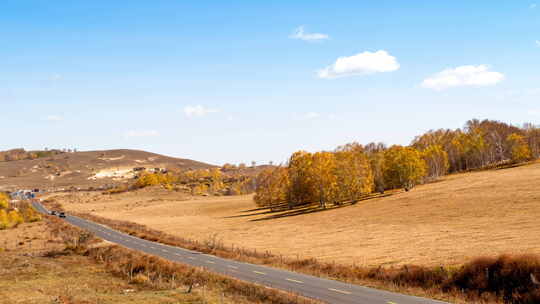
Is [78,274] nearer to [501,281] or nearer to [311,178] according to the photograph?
[501,281]

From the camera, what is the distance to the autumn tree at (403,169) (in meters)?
124

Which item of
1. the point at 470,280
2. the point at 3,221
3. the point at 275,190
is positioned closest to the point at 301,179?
the point at 275,190

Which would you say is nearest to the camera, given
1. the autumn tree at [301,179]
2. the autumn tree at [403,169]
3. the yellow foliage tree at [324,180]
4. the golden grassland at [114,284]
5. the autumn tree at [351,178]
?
the golden grassland at [114,284]

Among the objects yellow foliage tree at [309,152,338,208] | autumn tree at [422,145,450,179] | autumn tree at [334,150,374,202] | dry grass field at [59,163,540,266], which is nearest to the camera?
dry grass field at [59,163,540,266]

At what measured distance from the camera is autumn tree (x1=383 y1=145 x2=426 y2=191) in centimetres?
12406

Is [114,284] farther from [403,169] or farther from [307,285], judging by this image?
[403,169]

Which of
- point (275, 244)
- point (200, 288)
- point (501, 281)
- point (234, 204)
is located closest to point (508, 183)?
point (275, 244)

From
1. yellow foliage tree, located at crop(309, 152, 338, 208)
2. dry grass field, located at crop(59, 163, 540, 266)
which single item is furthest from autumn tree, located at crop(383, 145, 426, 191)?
yellow foliage tree, located at crop(309, 152, 338, 208)

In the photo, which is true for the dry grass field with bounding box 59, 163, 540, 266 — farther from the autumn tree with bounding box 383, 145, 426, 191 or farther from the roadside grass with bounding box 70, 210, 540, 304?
the autumn tree with bounding box 383, 145, 426, 191

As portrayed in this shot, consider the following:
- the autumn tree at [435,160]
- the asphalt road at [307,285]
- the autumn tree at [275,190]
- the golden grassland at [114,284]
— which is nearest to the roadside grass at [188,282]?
the golden grassland at [114,284]

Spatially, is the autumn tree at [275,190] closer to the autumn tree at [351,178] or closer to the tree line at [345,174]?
the tree line at [345,174]

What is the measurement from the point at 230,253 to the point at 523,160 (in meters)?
133

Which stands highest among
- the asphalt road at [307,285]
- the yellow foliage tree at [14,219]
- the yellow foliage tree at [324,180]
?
the yellow foliage tree at [324,180]

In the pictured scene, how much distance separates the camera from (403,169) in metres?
124
